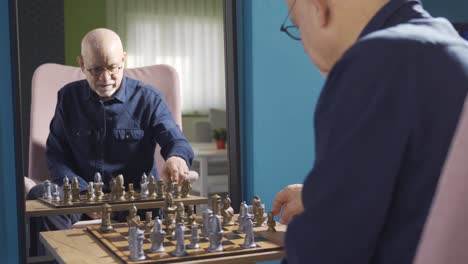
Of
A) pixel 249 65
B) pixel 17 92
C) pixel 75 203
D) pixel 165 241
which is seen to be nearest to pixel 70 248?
pixel 165 241

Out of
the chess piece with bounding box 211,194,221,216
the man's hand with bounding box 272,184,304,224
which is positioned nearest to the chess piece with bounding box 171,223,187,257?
the man's hand with bounding box 272,184,304,224

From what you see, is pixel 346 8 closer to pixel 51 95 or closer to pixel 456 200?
pixel 456 200

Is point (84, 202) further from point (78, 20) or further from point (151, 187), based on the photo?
point (78, 20)

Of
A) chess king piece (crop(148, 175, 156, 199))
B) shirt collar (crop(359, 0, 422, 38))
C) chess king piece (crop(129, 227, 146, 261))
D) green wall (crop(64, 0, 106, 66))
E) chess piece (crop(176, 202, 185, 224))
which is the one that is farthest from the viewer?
chess king piece (crop(148, 175, 156, 199))

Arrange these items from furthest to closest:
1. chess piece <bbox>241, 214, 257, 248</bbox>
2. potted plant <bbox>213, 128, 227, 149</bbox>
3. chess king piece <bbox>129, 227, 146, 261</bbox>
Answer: potted plant <bbox>213, 128, 227, 149</bbox>, chess piece <bbox>241, 214, 257, 248</bbox>, chess king piece <bbox>129, 227, 146, 261</bbox>

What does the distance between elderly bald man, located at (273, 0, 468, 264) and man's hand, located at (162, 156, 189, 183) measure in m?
1.20

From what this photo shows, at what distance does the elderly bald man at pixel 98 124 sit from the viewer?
Result: 1788 mm

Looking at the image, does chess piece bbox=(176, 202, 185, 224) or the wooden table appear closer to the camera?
the wooden table

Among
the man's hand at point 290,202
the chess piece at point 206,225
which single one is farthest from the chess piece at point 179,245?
the man's hand at point 290,202

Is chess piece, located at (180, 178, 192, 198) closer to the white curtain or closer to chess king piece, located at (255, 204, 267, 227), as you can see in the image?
the white curtain

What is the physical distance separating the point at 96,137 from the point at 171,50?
37 centimetres

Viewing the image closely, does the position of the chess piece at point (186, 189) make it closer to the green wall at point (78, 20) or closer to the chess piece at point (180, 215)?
the chess piece at point (180, 215)

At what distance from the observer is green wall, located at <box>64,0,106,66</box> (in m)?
1.70

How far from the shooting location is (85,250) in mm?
1270
